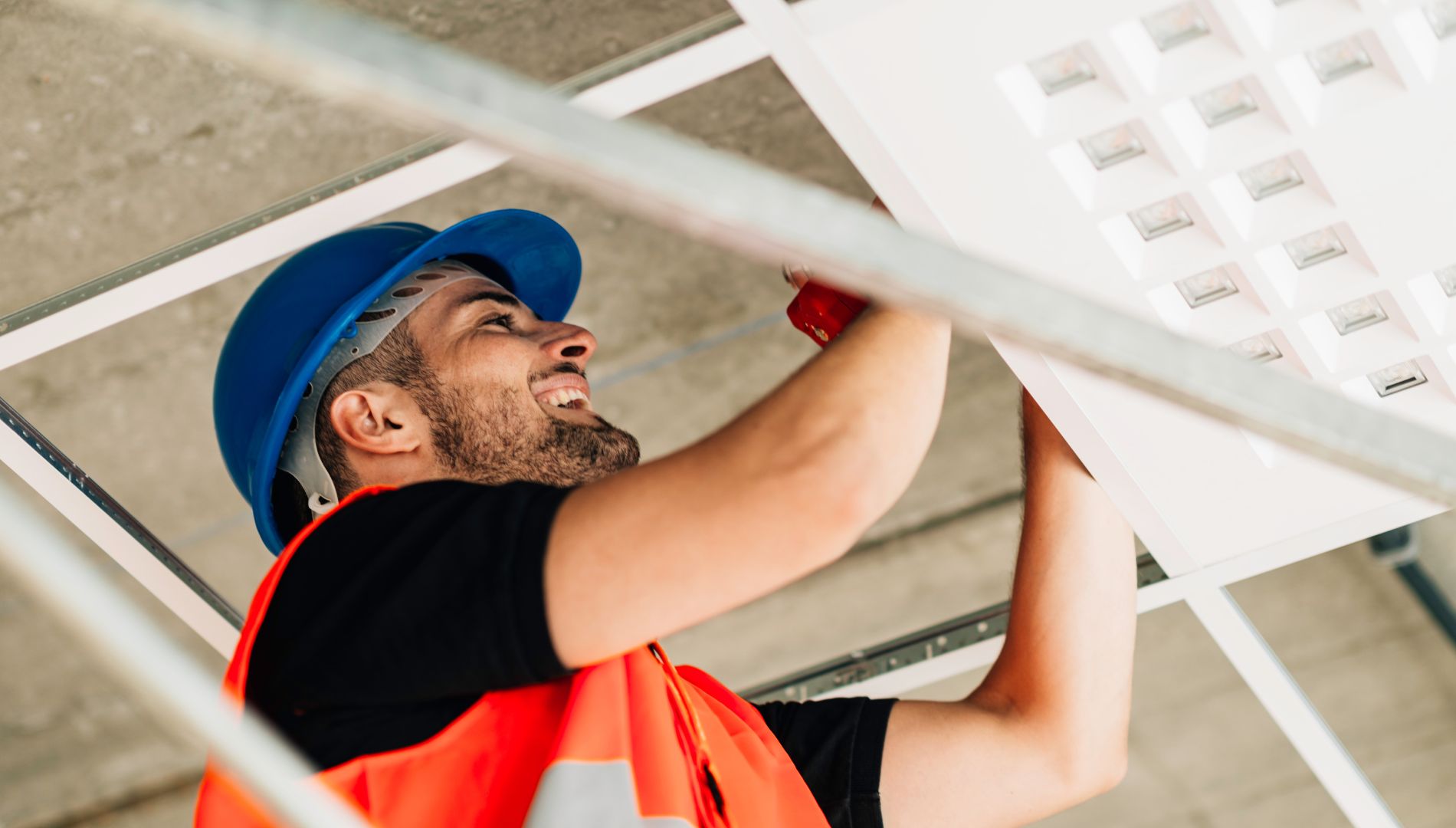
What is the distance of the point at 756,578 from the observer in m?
1.20

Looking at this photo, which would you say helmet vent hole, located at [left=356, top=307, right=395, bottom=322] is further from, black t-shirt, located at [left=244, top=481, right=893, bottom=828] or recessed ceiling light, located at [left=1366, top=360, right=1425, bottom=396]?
recessed ceiling light, located at [left=1366, top=360, right=1425, bottom=396]

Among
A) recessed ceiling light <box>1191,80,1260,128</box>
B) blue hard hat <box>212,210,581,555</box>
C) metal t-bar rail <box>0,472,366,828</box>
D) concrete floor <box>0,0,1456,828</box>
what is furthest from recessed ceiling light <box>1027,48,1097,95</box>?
concrete floor <box>0,0,1456,828</box>

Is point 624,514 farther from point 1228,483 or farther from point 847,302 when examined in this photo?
point 1228,483

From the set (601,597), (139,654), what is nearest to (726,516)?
(601,597)

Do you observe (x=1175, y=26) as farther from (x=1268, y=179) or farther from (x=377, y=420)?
(x=377, y=420)

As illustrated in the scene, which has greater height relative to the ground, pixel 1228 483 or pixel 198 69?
pixel 198 69

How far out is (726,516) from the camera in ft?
3.93

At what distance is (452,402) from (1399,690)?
3633 millimetres

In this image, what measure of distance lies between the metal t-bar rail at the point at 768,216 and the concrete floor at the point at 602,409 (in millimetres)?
1783

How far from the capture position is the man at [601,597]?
3.93ft

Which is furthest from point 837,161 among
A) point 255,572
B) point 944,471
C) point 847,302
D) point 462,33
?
point 255,572

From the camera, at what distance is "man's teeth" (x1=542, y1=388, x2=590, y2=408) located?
6.06ft

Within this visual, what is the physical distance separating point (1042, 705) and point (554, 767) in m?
0.81

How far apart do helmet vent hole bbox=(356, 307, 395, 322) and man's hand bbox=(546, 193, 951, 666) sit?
776 millimetres
